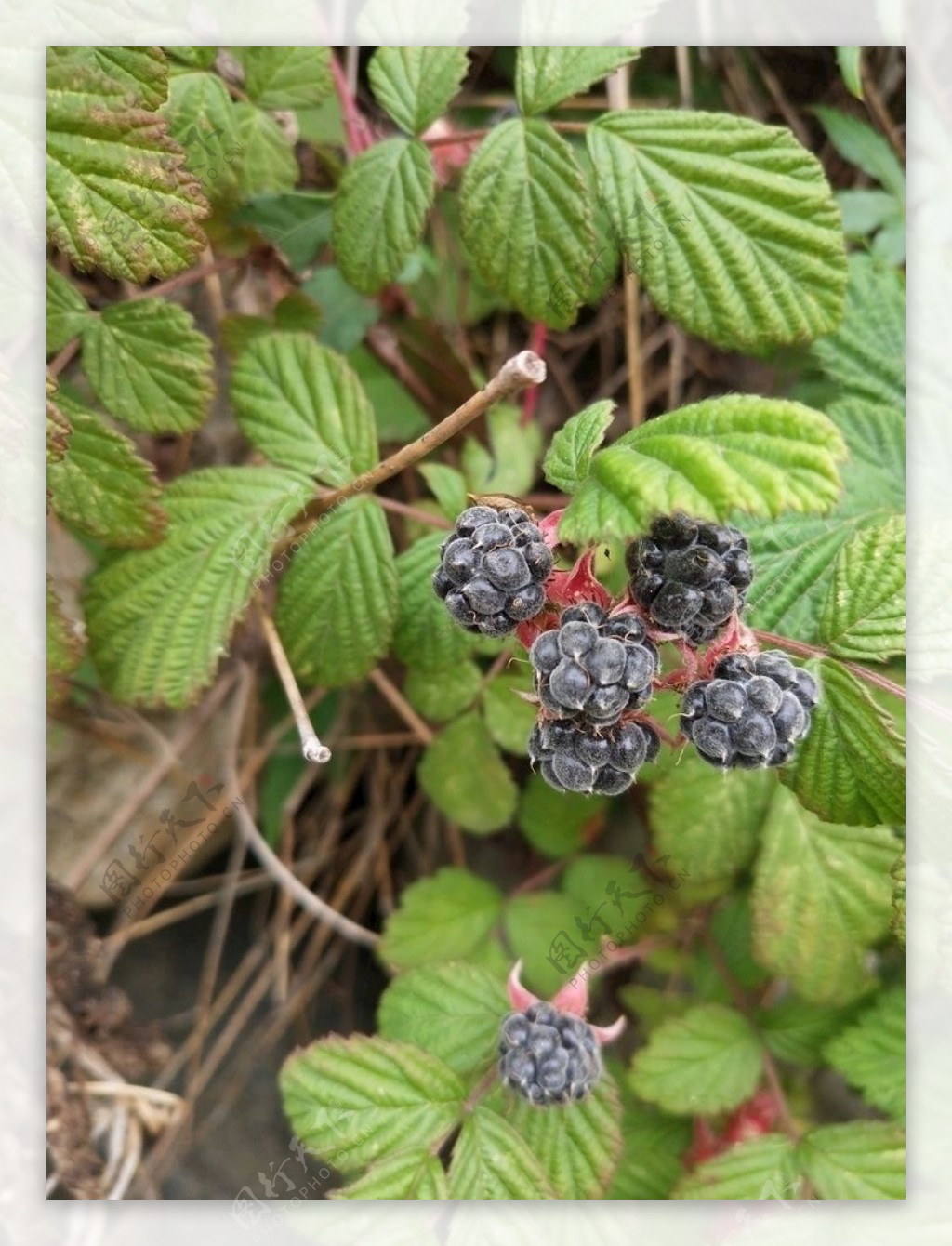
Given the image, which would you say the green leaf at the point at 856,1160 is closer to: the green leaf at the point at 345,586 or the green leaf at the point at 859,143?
the green leaf at the point at 345,586

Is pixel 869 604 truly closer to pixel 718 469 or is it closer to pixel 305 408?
pixel 718 469

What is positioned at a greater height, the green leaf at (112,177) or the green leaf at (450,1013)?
the green leaf at (112,177)

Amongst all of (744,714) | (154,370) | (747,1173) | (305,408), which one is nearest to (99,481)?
(154,370)

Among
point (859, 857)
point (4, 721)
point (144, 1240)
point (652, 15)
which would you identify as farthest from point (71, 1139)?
point (652, 15)

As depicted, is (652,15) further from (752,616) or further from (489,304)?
(752,616)

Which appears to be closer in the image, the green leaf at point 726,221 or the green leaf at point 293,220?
the green leaf at point 726,221

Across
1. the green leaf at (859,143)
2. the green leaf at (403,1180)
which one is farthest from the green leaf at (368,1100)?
the green leaf at (859,143)

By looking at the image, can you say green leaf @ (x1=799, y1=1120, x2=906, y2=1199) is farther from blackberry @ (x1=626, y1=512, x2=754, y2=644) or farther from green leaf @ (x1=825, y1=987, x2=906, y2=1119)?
blackberry @ (x1=626, y1=512, x2=754, y2=644)
